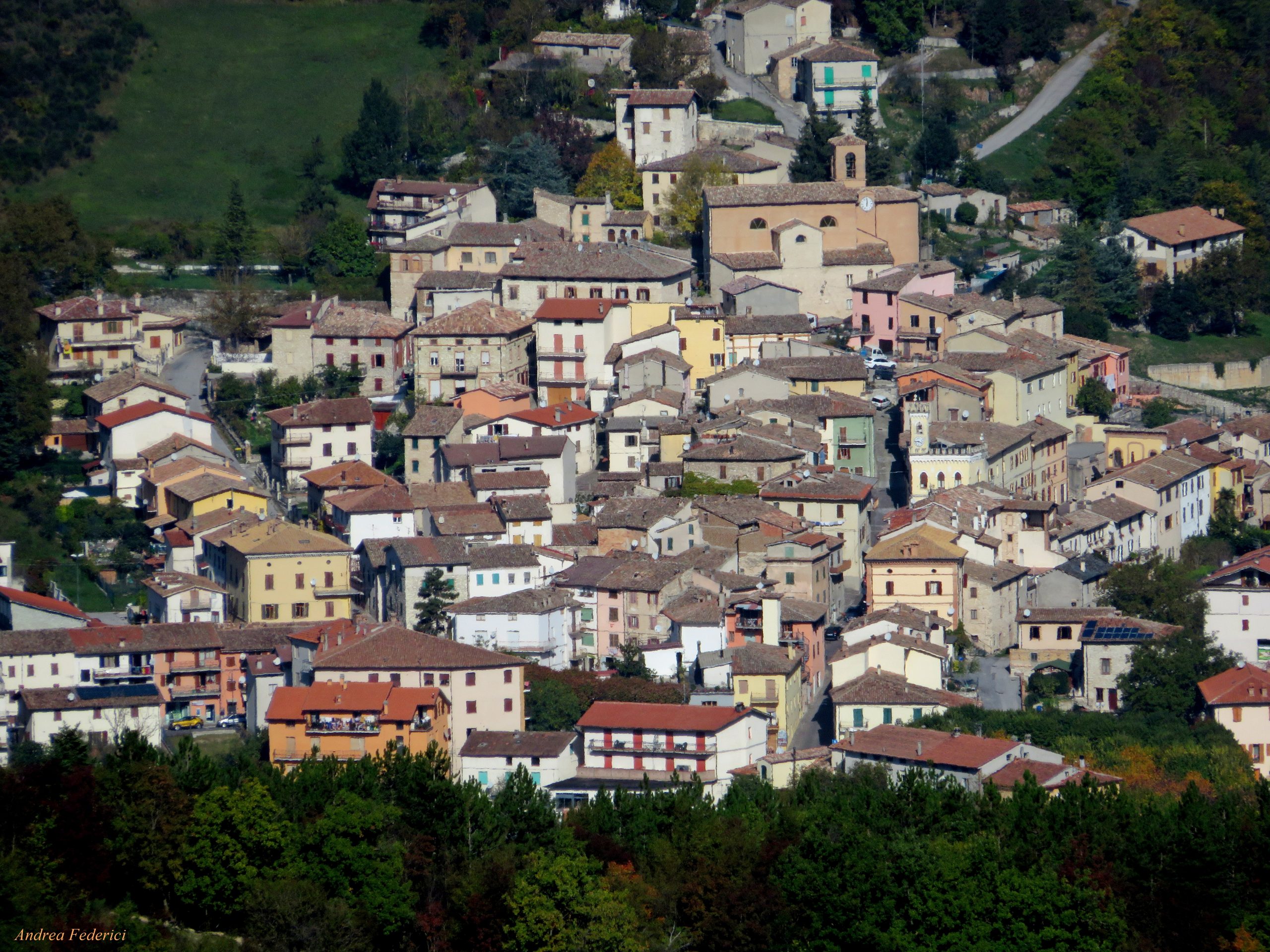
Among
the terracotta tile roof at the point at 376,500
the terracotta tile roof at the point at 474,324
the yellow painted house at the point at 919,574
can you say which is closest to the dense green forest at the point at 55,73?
the terracotta tile roof at the point at 474,324

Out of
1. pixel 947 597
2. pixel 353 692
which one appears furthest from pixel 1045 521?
pixel 353 692

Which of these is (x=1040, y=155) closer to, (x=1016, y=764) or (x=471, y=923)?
(x=1016, y=764)

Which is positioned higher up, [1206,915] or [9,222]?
[9,222]

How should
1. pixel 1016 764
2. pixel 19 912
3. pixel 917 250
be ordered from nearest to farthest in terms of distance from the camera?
pixel 19 912
pixel 1016 764
pixel 917 250

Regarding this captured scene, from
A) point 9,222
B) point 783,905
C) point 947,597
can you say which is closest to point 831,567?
point 947,597

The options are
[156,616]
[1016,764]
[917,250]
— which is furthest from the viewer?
[917,250]

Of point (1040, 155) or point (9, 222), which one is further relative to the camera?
point (1040, 155)
